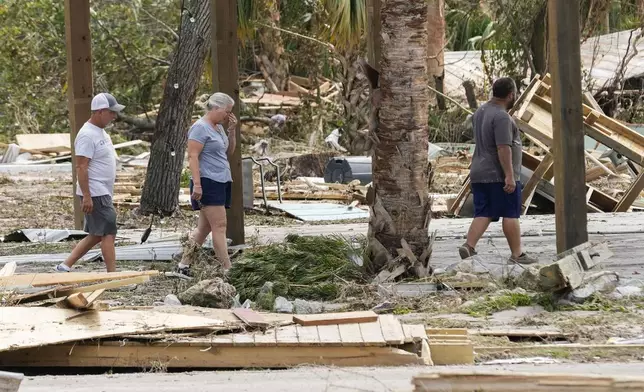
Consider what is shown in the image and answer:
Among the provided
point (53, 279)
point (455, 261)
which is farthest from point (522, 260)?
point (53, 279)

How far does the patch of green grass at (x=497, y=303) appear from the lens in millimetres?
8016

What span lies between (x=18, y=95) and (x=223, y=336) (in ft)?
75.1

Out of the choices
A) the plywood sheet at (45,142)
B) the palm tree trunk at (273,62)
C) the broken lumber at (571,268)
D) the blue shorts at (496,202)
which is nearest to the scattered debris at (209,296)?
the broken lumber at (571,268)

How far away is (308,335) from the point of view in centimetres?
653

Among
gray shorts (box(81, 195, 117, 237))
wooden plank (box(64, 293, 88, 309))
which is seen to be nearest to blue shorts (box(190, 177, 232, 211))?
Answer: gray shorts (box(81, 195, 117, 237))

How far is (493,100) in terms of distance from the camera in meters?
9.87

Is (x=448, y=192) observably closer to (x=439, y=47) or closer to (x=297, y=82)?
(x=439, y=47)

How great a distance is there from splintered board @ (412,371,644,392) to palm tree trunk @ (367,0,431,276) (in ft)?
15.3

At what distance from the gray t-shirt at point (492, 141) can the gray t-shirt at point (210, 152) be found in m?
2.30

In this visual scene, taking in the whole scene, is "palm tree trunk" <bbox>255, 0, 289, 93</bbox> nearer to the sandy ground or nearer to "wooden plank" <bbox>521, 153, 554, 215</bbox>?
"wooden plank" <bbox>521, 153, 554, 215</bbox>

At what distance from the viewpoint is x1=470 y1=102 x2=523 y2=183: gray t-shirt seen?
9.70 meters

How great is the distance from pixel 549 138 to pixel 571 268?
6.31 m

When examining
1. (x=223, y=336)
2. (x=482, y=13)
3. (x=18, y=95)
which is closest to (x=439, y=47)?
(x=482, y=13)

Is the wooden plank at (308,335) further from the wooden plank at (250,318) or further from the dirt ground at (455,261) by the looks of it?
the dirt ground at (455,261)
